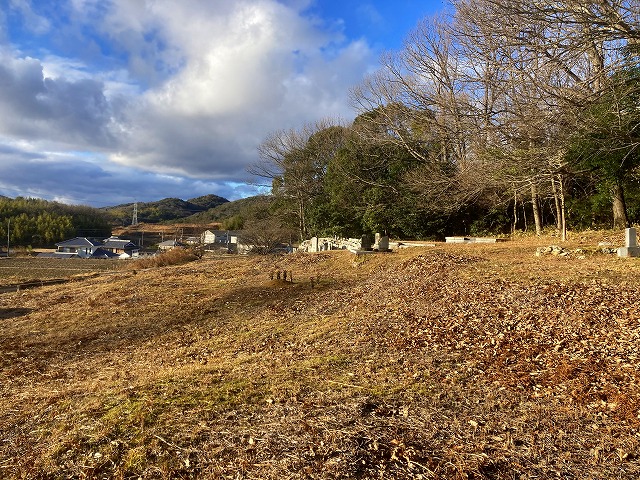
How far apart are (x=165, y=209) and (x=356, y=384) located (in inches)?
5618

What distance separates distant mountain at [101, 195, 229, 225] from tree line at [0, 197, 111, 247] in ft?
77.9

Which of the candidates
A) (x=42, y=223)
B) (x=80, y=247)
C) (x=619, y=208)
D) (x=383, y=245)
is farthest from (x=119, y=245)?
(x=619, y=208)

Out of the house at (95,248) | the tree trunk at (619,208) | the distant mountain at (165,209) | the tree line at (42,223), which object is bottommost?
the house at (95,248)

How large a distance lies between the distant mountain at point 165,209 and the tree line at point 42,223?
A: 77.9 ft

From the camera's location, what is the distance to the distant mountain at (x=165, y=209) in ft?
423

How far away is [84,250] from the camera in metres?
70.3

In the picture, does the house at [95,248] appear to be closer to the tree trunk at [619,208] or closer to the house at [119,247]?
the house at [119,247]

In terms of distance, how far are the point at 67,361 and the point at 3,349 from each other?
7.52ft

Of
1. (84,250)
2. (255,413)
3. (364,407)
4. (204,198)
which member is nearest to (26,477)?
(255,413)

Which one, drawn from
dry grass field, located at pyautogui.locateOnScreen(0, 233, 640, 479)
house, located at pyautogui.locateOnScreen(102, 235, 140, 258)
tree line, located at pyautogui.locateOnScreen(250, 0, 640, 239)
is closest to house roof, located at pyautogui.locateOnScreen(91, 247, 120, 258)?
house, located at pyautogui.locateOnScreen(102, 235, 140, 258)

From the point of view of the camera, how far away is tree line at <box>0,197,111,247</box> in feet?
261

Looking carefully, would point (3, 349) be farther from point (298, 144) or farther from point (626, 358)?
point (298, 144)

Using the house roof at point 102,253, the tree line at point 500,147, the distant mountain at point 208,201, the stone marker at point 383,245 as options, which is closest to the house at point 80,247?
the house roof at point 102,253

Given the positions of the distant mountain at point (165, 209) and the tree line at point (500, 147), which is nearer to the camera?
the tree line at point (500, 147)
